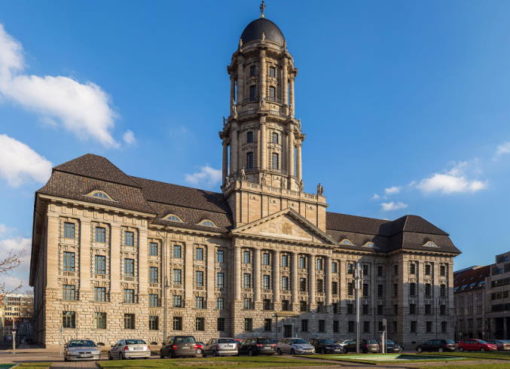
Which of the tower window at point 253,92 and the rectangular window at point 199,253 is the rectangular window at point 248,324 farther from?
the tower window at point 253,92

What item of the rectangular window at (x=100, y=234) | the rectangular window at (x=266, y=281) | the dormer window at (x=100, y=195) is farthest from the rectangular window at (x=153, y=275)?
the rectangular window at (x=266, y=281)

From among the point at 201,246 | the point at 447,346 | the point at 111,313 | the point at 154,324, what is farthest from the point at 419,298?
the point at 111,313

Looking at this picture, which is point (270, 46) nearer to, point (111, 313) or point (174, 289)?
point (174, 289)

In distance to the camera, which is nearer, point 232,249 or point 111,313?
point 111,313

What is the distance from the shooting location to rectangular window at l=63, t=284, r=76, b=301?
5309cm

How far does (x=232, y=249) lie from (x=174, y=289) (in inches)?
371

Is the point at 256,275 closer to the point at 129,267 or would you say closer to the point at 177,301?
the point at 177,301

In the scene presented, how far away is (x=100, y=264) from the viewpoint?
55844 millimetres

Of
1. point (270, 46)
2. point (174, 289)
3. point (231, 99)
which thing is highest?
point (270, 46)

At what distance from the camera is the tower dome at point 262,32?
281 ft

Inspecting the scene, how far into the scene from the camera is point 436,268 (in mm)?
81625

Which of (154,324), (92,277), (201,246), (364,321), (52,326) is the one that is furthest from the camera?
(364,321)

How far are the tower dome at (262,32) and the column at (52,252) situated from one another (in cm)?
4697

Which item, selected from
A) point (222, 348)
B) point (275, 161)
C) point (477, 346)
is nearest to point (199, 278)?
point (275, 161)
